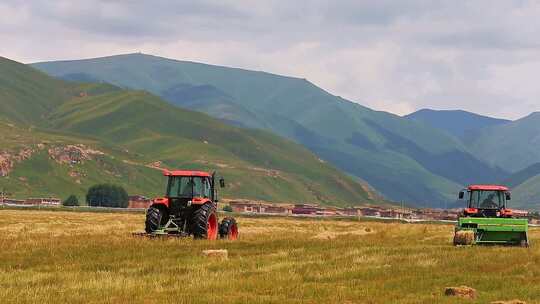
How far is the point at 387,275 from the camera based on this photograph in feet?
81.5

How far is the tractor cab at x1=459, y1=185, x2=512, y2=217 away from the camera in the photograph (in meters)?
44.5

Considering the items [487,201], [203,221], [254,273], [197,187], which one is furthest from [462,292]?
[487,201]

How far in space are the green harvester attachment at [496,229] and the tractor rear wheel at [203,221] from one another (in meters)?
11.2

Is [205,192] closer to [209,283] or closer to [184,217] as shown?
[184,217]

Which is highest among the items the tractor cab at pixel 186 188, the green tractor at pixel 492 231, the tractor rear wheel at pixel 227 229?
the tractor cab at pixel 186 188

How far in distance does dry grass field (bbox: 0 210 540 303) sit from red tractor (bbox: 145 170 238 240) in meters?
3.26

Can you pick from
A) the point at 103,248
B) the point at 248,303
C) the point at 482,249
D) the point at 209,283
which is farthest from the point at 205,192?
the point at 248,303

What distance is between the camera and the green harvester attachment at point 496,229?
39.0 m

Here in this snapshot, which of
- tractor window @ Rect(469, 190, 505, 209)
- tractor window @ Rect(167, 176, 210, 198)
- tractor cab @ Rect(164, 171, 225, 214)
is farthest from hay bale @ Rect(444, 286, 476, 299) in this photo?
tractor window @ Rect(469, 190, 505, 209)

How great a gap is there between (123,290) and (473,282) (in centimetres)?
947

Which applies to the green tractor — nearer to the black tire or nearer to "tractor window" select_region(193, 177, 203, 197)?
"tractor window" select_region(193, 177, 203, 197)

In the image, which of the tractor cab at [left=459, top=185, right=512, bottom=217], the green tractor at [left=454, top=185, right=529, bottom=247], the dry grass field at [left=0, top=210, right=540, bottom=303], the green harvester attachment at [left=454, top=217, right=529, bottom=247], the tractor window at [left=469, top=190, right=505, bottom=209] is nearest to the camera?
the dry grass field at [left=0, top=210, right=540, bottom=303]

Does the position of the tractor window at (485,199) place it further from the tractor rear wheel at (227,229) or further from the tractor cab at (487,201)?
the tractor rear wheel at (227,229)

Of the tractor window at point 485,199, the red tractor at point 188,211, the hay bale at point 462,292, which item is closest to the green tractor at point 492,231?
the tractor window at point 485,199
